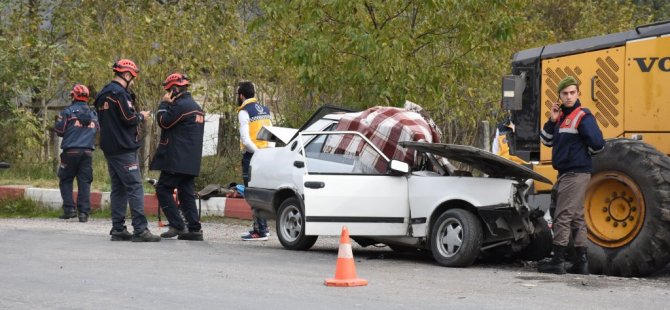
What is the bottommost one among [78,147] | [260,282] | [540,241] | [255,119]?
[260,282]

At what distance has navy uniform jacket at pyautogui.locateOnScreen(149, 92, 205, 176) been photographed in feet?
44.9

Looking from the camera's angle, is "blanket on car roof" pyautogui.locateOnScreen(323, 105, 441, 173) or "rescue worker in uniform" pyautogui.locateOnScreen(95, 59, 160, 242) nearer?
"blanket on car roof" pyautogui.locateOnScreen(323, 105, 441, 173)

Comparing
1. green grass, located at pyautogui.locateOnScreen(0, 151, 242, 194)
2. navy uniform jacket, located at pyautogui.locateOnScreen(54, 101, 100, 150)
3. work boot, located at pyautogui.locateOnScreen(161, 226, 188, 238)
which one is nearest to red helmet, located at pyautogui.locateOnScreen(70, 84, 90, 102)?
navy uniform jacket, located at pyautogui.locateOnScreen(54, 101, 100, 150)

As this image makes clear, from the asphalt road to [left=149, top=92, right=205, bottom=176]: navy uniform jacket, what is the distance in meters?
0.88

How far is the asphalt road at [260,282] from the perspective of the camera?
8695 millimetres

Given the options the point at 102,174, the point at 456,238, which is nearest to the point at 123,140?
the point at 456,238

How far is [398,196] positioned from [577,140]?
6.34ft

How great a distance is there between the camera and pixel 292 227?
43.3 feet

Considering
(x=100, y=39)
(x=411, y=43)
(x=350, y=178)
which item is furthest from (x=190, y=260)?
(x=100, y=39)

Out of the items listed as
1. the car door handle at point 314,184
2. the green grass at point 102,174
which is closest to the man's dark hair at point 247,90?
the car door handle at point 314,184

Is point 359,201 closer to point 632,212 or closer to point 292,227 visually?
point 292,227

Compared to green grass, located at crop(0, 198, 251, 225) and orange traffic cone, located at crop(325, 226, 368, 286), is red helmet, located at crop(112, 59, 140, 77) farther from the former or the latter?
orange traffic cone, located at crop(325, 226, 368, 286)

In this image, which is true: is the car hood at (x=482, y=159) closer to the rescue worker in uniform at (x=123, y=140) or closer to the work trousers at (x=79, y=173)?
the rescue worker in uniform at (x=123, y=140)

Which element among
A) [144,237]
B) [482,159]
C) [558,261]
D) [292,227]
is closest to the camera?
[558,261]
